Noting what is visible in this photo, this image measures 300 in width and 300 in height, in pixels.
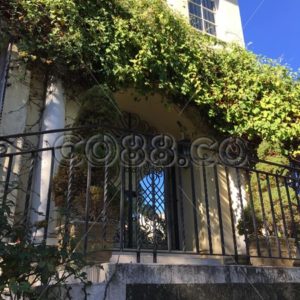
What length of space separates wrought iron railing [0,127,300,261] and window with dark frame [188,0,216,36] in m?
3.70

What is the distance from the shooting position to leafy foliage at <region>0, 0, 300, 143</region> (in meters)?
5.20

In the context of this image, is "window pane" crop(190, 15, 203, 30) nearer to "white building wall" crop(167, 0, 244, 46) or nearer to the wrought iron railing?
"white building wall" crop(167, 0, 244, 46)

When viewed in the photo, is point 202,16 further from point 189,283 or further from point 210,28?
point 189,283

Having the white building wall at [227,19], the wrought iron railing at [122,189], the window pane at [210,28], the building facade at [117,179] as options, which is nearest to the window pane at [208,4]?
the white building wall at [227,19]

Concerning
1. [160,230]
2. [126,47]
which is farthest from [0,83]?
[160,230]

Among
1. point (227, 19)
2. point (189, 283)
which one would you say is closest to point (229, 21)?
point (227, 19)

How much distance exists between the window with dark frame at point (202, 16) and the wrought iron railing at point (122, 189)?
370 centimetres

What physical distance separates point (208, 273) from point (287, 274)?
2.76 ft

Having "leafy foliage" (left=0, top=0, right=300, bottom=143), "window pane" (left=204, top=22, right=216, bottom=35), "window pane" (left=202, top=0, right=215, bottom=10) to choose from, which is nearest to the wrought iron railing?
"leafy foliage" (left=0, top=0, right=300, bottom=143)

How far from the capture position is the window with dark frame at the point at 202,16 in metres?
8.88

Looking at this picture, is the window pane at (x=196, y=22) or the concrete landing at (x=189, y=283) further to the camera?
the window pane at (x=196, y=22)

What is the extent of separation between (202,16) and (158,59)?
3833mm

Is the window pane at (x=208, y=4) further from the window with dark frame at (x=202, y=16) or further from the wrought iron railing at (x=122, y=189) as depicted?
the wrought iron railing at (x=122, y=189)

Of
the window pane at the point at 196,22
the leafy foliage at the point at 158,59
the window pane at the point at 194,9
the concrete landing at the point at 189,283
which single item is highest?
the window pane at the point at 194,9
